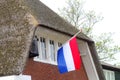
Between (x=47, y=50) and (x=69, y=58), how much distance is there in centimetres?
289

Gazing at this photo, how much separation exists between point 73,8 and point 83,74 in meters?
24.0

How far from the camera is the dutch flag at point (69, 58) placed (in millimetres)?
16219

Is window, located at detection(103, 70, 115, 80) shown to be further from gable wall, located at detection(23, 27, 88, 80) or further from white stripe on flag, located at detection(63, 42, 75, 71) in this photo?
white stripe on flag, located at detection(63, 42, 75, 71)

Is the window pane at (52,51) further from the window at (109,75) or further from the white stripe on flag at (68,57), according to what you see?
the window at (109,75)

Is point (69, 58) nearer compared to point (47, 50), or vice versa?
point (69, 58)

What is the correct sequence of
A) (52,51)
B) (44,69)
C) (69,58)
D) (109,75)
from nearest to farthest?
(69,58)
(44,69)
(52,51)
(109,75)

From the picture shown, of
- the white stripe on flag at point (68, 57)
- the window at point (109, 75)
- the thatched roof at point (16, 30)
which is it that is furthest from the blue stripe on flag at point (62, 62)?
the window at point (109, 75)

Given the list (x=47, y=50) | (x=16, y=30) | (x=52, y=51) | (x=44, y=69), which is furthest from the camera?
(x=52, y=51)

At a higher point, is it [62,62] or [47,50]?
[47,50]

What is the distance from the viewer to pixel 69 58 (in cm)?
1630

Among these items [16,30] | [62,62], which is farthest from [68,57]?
[16,30]

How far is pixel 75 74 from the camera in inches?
855

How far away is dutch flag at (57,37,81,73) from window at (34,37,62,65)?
1867 millimetres

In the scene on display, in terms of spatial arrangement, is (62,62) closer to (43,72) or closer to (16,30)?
(16,30)
